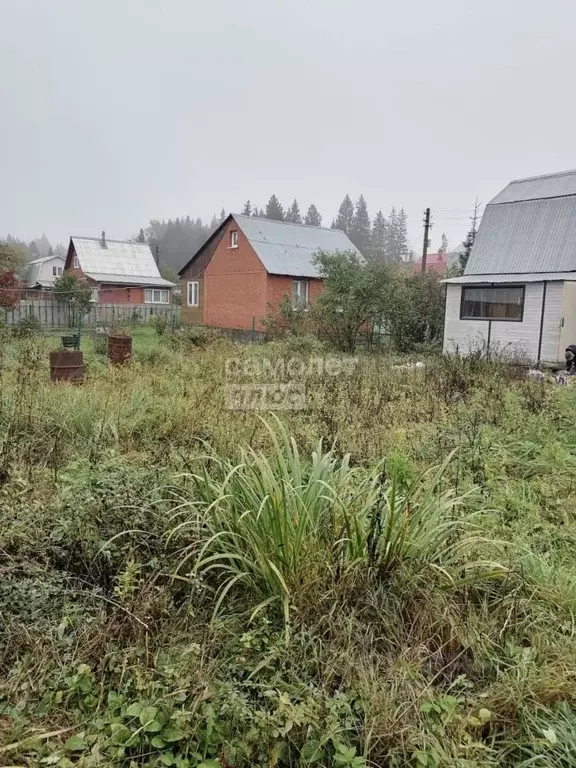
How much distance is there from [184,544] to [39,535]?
78 centimetres

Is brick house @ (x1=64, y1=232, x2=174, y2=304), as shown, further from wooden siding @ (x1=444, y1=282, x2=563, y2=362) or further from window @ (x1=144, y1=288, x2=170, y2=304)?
wooden siding @ (x1=444, y1=282, x2=563, y2=362)

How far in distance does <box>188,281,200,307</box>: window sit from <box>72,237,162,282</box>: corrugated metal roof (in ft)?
39.8

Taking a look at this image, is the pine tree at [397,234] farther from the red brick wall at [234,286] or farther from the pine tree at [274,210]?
the red brick wall at [234,286]

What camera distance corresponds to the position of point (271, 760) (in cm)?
163

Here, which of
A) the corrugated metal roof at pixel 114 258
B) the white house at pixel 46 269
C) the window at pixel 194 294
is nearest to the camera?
the window at pixel 194 294

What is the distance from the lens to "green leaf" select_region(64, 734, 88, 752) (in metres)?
1.61

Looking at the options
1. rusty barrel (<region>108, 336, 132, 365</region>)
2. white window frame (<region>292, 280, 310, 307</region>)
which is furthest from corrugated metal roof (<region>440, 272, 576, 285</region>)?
rusty barrel (<region>108, 336, 132, 365</region>)

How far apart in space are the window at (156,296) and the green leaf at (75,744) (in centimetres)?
3591

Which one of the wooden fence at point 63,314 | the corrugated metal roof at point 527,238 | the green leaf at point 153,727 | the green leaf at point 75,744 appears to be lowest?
the green leaf at point 75,744

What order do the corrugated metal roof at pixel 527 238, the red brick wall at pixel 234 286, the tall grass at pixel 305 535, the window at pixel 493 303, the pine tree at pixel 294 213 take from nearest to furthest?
the tall grass at pixel 305 535, the corrugated metal roof at pixel 527 238, the window at pixel 493 303, the red brick wall at pixel 234 286, the pine tree at pixel 294 213

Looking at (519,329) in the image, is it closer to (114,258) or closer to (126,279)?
(126,279)

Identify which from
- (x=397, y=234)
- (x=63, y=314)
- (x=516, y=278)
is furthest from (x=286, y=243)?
(x=397, y=234)

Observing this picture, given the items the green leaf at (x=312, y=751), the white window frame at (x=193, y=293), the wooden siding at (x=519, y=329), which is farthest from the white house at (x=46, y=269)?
the green leaf at (x=312, y=751)

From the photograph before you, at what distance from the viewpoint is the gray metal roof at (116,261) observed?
3547 cm
